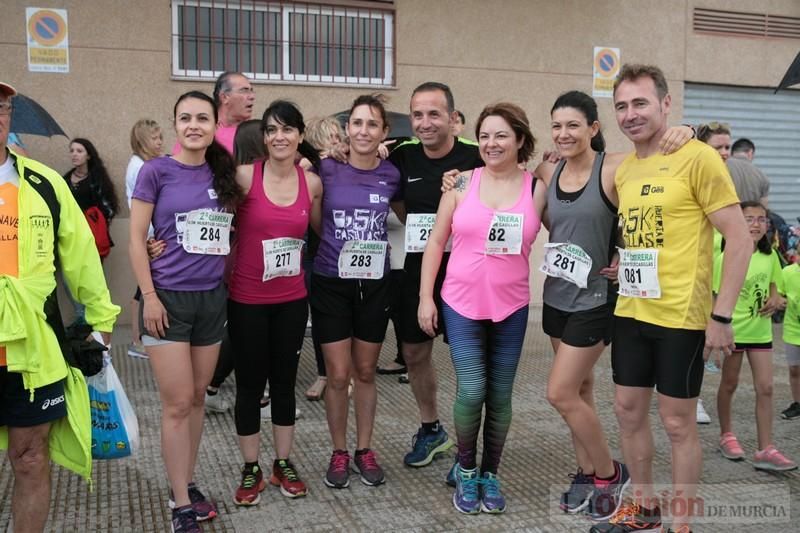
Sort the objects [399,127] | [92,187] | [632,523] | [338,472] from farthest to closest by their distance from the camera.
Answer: [92,187] → [399,127] → [338,472] → [632,523]

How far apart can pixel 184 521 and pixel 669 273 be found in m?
2.40

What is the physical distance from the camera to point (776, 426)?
17.1 ft

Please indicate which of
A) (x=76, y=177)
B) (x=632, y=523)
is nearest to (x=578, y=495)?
(x=632, y=523)

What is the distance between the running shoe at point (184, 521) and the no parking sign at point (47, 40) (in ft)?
19.9

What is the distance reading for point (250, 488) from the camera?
12.6 ft

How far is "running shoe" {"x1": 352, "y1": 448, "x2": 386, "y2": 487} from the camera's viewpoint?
160 inches

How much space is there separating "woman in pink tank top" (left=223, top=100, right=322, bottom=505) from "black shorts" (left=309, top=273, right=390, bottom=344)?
4.3 inches

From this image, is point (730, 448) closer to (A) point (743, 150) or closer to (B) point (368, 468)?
(B) point (368, 468)

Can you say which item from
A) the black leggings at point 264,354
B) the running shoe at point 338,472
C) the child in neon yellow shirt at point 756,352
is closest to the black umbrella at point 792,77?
the child in neon yellow shirt at point 756,352

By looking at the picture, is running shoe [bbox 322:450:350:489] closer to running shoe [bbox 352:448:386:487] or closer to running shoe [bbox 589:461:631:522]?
running shoe [bbox 352:448:386:487]

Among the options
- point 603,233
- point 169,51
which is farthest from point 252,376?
point 169,51

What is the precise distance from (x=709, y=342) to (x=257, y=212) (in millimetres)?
2123

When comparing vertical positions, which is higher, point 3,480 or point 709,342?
point 709,342

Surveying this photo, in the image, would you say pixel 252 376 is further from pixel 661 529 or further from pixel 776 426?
pixel 776 426
